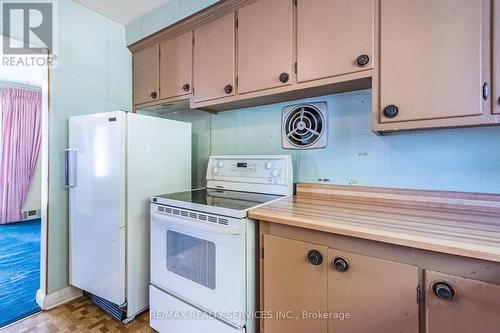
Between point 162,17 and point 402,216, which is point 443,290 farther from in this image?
point 162,17

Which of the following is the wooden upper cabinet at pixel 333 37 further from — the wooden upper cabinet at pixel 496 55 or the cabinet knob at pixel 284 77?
the wooden upper cabinet at pixel 496 55

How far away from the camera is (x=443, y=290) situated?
78 centimetres

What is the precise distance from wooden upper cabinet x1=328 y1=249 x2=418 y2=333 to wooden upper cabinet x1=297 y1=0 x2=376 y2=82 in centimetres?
91

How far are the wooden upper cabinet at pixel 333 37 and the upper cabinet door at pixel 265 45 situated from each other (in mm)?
76

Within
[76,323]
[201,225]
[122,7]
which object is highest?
[122,7]

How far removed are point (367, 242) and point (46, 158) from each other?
2.24m

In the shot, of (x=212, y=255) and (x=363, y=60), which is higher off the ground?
(x=363, y=60)

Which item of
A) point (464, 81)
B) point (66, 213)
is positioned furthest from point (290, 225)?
point (66, 213)

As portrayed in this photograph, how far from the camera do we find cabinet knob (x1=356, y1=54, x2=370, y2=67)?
3.83 ft

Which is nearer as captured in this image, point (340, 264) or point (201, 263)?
point (340, 264)

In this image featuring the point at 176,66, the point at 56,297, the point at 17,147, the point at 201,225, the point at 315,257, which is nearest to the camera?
the point at 315,257

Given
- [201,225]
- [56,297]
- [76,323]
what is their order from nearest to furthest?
[201,225] → [76,323] → [56,297]

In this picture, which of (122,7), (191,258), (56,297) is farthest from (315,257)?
(122,7)

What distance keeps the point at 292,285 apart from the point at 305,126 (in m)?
1.01
